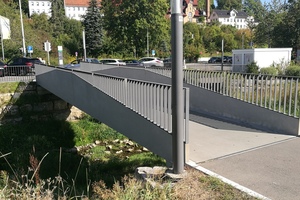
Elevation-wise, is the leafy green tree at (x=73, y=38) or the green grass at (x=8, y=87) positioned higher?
the leafy green tree at (x=73, y=38)

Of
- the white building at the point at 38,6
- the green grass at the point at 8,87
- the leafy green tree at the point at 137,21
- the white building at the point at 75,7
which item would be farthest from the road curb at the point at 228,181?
the white building at the point at 75,7

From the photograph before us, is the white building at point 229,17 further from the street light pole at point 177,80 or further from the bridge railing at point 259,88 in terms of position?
the street light pole at point 177,80

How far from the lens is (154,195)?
3.72m

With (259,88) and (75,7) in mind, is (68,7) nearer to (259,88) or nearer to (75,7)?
(75,7)

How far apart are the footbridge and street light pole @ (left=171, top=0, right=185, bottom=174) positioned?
21.7 inches

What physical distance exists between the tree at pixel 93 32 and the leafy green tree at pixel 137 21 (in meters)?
5.97

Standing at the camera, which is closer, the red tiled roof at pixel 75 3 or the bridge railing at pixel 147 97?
the bridge railing at pixel 147 97

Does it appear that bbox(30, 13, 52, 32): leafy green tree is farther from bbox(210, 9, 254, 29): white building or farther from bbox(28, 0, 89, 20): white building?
bbox(210, 9, 254, 29): white building

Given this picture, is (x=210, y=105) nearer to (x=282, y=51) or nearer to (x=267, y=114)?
(x=267, y=114)

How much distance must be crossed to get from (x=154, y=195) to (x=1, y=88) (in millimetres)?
16169

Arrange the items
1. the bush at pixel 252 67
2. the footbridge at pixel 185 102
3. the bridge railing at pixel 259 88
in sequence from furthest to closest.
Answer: the bush at pixel 252 67, the bridge railing at pixel 259 88, the footbridge at pixel 185 102

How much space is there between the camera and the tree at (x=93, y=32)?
56.1m

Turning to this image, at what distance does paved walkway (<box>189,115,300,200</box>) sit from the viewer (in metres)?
4.18

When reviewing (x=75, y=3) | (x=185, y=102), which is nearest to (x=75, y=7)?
(x=75, y=3)
